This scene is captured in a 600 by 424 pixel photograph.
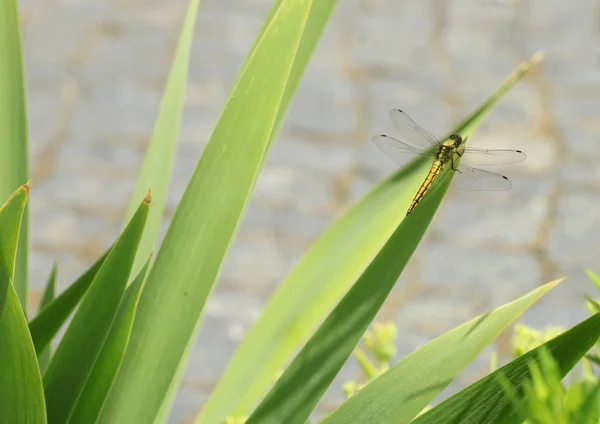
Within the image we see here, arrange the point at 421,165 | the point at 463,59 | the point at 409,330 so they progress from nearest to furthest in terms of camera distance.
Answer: the point at 421,165 → the point at 409,330 → the point at 463,59

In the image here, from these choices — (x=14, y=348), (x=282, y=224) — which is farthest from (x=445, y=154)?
(x=282, y=224)

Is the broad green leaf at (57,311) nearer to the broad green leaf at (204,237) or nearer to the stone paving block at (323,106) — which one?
the broad green leaf at (204,237)

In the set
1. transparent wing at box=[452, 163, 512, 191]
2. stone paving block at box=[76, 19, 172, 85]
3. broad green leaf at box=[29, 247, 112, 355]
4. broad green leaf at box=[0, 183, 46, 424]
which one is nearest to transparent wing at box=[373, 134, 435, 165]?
transparent wing at box=[452, 163, 512, 191]

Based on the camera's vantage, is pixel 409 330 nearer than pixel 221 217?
No

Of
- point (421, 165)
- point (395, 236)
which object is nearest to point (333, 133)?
point (421, 165)

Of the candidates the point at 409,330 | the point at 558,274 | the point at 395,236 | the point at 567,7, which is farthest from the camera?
the point at 567,7

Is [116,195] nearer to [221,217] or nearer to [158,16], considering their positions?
[158,16]

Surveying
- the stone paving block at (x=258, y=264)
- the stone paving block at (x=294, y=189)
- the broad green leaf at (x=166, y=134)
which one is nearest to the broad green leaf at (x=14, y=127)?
the broad green leaf at (x=166, y=134)
